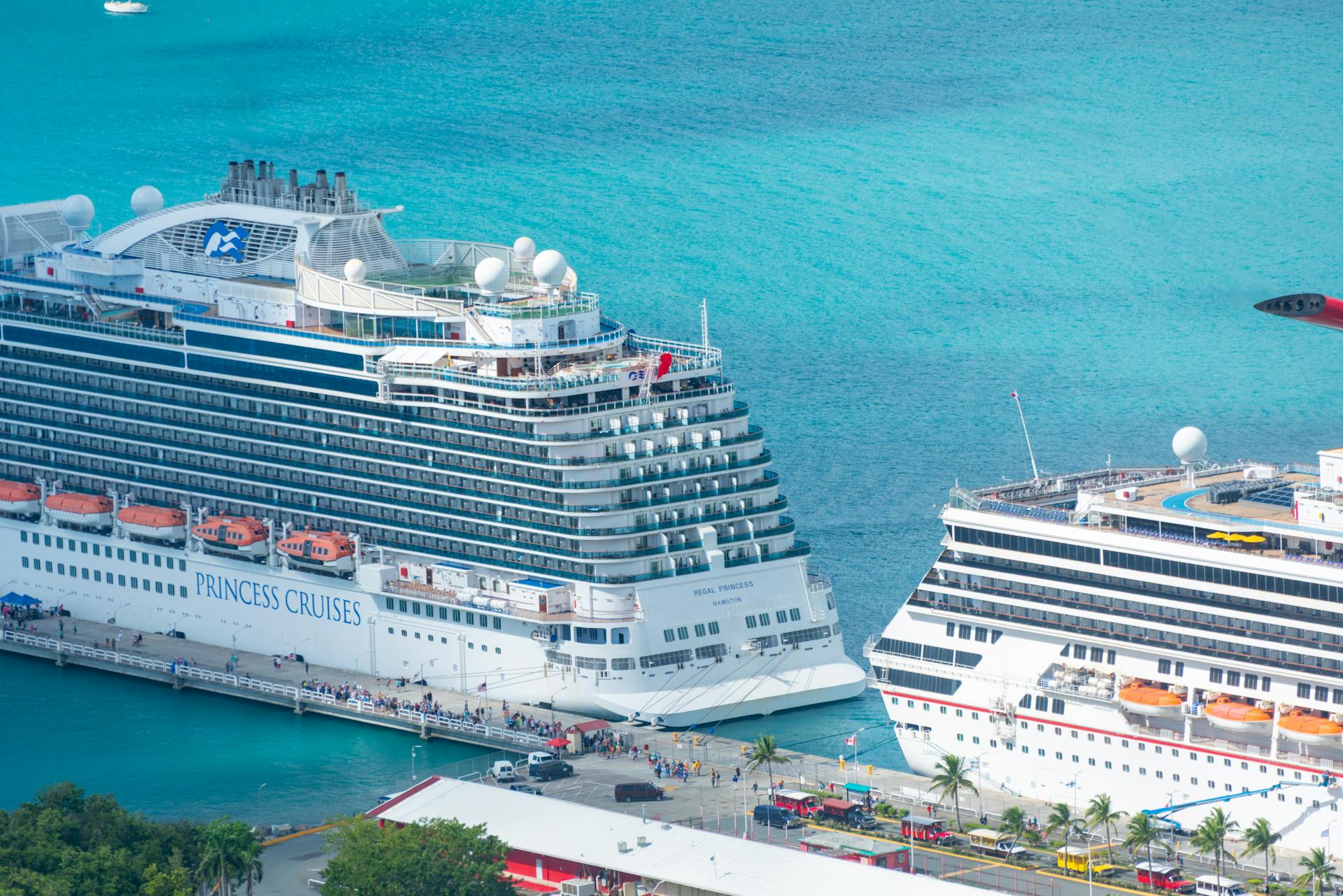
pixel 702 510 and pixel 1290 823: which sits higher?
pixel 702 510

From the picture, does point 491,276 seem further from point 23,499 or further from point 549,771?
point 23,499

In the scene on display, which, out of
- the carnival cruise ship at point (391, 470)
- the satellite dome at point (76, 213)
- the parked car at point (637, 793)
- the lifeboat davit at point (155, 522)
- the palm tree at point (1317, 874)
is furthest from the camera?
the satellite dome at point (76, 213)

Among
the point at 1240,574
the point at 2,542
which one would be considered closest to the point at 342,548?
the point at 2,542

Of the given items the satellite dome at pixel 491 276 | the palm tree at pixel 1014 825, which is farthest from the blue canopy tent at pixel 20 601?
the palm tree at pixel 1014 825

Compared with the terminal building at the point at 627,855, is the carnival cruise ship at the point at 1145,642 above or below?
above

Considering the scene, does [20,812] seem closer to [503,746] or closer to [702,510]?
[503,746]

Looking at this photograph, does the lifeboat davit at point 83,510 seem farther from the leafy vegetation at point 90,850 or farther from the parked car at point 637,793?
the parked car at point 637,793
